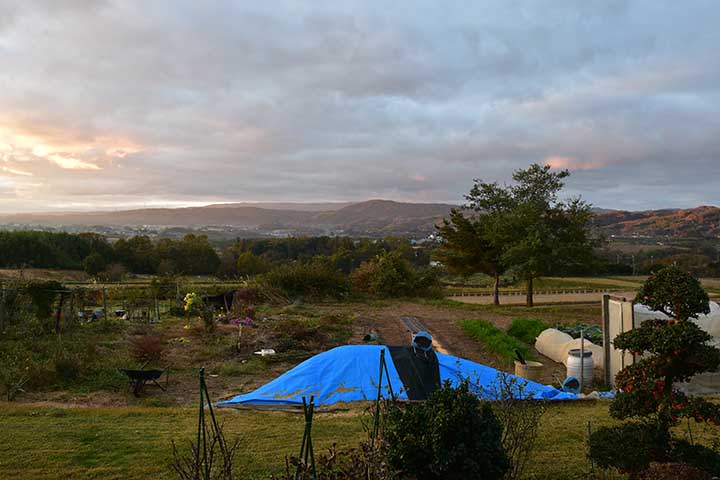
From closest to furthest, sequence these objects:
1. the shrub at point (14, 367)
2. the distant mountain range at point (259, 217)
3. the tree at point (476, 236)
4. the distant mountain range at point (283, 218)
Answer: the shrub at point (14, 367) → the tree at point (476, 236) → the distant mountain range at point (283, 218) → the distant mountain range at point (259, 217)

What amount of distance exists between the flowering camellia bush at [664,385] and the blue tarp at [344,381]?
11.8 ft

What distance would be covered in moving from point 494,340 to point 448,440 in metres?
9.24

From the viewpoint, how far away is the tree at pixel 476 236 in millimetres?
22125

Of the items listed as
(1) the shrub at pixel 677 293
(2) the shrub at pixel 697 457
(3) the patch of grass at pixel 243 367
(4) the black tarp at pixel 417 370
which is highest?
(1) the shrub at pixel 677 293

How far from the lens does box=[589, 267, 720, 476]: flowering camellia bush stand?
3627mm

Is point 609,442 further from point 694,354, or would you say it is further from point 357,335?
point 357,335

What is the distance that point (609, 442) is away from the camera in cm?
381

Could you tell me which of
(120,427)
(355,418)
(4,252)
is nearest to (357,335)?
(355,418)

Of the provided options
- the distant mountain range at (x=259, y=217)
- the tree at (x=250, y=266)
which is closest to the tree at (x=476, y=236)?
the tree at (x=250, y=266)

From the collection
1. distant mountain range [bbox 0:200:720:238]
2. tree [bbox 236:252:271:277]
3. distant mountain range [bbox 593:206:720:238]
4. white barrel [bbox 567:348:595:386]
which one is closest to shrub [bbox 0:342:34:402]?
white barrel [bbox 567:348:595:386]

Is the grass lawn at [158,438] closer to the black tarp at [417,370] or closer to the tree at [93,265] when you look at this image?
the black tarp at [417,370]

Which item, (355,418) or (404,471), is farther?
(355,418)

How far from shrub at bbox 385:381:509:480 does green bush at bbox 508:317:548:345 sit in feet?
34.9

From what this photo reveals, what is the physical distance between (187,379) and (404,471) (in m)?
6.65
